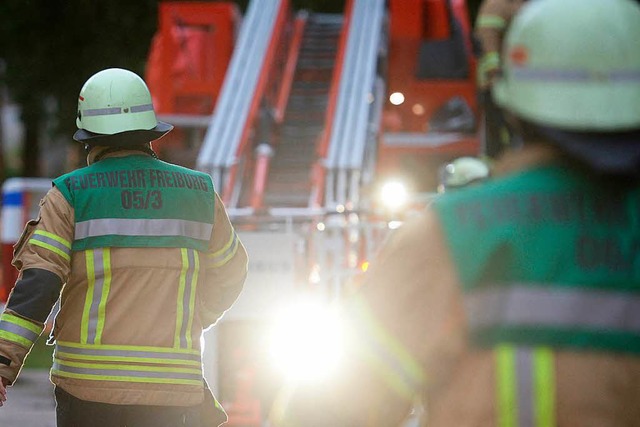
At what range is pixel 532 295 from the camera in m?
1.87

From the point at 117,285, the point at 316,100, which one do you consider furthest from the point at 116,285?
the point at 316,100

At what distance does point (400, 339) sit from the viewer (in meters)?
1.90

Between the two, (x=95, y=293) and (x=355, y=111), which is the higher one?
(x=95, y=293)

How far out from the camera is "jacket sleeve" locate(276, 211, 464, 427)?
1900 millimetres

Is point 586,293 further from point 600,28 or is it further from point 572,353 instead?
point 600,28

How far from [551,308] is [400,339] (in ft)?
0.71

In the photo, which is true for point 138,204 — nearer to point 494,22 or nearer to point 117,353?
point 117,353

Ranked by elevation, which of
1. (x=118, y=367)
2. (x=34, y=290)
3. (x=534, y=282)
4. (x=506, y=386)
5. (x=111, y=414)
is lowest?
(x=111, y=414)

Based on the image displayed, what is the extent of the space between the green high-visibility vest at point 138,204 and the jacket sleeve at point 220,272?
62 millimetres

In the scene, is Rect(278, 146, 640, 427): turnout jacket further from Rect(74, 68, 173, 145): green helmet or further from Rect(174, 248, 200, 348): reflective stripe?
Rect(74, 68, 173, 145): green helmet

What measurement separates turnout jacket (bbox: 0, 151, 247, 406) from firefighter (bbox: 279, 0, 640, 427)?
6.40 feet

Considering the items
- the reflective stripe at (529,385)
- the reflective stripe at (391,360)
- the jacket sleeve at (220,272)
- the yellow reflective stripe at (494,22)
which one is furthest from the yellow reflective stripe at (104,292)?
the yellow reflective stripe at (494,22)

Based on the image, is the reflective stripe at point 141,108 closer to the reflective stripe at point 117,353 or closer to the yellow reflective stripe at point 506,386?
the reflective stripe at point 117,353

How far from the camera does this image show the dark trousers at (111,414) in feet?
12.5
